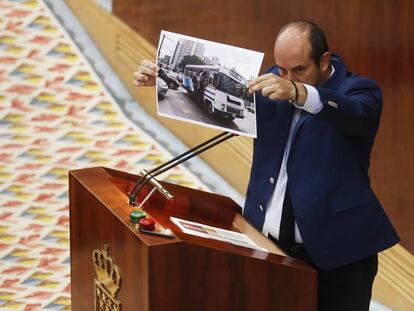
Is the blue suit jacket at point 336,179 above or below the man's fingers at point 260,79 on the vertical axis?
below

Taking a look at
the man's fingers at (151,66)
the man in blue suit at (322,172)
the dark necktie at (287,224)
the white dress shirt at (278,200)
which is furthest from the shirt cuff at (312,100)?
the man's fingers at (151,66)

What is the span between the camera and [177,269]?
2555 mm

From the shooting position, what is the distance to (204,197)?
10.0ft

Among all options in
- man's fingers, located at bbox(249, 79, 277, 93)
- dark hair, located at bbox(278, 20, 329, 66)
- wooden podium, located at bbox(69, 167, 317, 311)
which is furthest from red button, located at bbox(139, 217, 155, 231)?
dark hair, located at bbox(278, 20, 329, 66)

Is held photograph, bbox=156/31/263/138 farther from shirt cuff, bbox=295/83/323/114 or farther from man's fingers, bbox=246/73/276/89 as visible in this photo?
shirt cuff, bbox=295/83/323/114

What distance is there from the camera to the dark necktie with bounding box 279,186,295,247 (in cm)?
283

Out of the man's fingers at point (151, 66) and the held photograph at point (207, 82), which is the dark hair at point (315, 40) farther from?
the man's fingers at point (151, 66)

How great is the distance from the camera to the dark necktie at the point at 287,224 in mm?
2832

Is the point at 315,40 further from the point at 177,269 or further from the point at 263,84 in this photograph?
the point at 177,269

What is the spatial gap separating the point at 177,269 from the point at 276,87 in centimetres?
53

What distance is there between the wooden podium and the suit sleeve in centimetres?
39

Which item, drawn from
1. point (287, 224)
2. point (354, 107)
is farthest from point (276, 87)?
point (287, 224)

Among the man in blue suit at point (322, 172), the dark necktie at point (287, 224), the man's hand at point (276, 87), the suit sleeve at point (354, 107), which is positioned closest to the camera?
the man's hand at point (276, 87)

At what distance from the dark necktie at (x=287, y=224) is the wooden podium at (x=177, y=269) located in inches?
2.1
